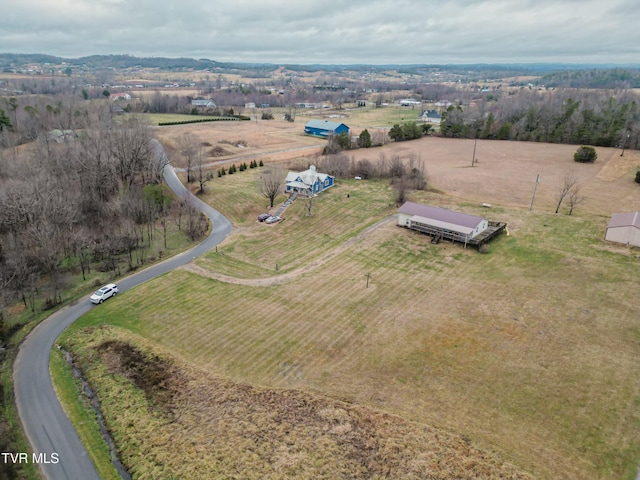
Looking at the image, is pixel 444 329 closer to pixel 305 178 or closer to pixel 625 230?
pixel 625 230

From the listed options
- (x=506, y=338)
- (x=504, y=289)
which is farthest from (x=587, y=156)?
(x=506, y=338)

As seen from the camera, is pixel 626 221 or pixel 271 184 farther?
pixel 271 184

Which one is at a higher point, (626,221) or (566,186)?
(566,186)

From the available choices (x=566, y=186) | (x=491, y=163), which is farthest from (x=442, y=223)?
(x=491, y=163)

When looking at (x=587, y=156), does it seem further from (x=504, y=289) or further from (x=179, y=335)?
(x=179, y=335)

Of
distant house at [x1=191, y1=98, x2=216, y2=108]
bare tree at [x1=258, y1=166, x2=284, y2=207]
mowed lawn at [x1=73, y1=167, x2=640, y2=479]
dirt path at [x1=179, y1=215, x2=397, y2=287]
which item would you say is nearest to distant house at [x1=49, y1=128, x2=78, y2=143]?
bare tree at [x1=258, y1=166, x2=284, y2=207]

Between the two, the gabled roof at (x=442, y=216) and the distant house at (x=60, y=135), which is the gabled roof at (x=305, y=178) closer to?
the gabled roof at (x=442, y=216)
